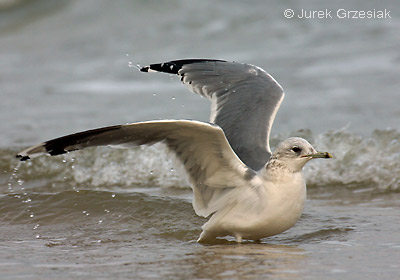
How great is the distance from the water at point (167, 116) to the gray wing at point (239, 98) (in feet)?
1.68

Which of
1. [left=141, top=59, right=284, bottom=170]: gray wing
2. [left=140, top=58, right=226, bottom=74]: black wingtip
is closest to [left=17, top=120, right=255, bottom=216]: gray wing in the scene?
[left=141, top=59, right=284, bottom=170]: gray wing

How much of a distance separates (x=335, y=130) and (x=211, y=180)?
12.2ft

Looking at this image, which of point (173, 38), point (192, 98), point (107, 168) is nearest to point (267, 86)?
point (107, 168)

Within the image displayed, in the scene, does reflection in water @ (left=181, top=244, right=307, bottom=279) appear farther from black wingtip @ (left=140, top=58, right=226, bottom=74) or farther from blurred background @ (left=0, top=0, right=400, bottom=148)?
blurred background @ (left=0, top=0, right=400, bottom=148)

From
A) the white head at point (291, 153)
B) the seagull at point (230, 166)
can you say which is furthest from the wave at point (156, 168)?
the white head at point (291, 153)

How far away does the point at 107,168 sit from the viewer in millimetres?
7719

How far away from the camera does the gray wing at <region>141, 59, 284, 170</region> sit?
17.4ft

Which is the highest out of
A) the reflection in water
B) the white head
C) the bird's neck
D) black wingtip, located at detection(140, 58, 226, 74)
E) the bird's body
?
black wingtip, located at detection(140, 58, 226, 74)

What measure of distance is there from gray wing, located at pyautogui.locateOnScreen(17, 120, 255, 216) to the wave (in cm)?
221

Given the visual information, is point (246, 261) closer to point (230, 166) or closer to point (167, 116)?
point (230, 166)

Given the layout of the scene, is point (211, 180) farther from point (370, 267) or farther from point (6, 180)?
point (6, 180)

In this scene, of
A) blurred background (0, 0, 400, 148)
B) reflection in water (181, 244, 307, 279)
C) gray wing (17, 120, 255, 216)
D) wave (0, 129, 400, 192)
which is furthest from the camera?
blurred background (0, 0, 400, 148)

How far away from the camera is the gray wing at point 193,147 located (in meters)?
4.31

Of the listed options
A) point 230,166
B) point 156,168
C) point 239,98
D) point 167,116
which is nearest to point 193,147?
point 230,166
